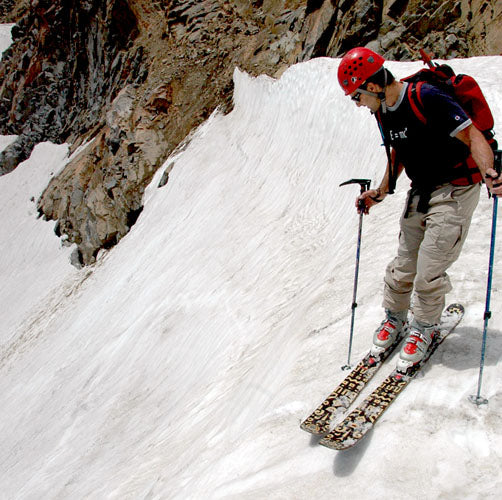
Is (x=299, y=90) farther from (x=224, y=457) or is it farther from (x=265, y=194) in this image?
(x=224, y=457)

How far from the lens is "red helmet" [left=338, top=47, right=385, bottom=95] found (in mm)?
3955

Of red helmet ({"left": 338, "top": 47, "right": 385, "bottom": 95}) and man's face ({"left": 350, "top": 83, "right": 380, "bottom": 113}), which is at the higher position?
red helmet ({"left": 338, "top": 47, "right": 385, "bottom": 95})

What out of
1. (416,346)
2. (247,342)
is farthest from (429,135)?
(247,342)

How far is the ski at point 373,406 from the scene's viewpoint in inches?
146

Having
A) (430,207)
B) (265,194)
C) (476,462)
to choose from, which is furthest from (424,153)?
(265,194)

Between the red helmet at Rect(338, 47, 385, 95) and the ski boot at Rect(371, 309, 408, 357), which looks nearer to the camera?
the red helmet at Rect(338, 47, 385, 95)

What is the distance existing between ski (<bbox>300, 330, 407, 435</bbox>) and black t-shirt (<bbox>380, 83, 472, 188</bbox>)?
1715 mm

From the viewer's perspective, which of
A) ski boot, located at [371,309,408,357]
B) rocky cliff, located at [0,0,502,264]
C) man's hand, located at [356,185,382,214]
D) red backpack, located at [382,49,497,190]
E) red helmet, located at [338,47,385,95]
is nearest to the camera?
red backpack, located at [382,49,497,190]

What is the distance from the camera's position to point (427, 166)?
4098mm

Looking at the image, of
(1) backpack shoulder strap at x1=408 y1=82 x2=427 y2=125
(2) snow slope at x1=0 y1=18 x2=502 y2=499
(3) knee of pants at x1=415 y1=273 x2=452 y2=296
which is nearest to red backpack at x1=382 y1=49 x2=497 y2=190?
(1) backpack shoulder strap at x1=408 y1=82 x2=427 y2=125

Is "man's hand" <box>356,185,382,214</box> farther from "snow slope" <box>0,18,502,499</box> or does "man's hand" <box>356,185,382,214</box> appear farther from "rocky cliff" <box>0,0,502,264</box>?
"rocky cliff" <box>0,0,502,264</box>

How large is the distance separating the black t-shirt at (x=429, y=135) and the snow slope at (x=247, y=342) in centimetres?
167

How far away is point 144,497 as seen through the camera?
5.76m

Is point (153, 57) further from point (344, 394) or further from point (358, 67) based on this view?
point (344, 394)
